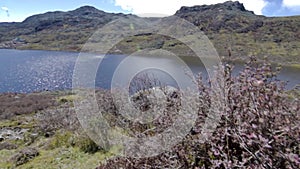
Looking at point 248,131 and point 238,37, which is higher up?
point 238,37

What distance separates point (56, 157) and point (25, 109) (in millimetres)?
22413

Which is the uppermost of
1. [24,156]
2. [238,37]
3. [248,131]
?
[238,37]

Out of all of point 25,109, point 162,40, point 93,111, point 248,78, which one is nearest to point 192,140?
point 248,78

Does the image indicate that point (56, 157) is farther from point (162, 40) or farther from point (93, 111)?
point (162, 40)

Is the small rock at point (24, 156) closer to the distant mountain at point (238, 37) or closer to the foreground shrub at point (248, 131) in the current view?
the foreground shrub at point (248, 131)

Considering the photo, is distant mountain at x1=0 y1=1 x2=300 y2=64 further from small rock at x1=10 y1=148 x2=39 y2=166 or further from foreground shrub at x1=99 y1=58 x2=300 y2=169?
foreground shrub at x1=99 y1=58 x2=300 y2=169

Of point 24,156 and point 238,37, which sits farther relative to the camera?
point 238,37

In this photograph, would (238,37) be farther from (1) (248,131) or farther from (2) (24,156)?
(1) (248,131)

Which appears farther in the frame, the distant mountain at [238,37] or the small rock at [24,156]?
the distant mountain at [238,37]

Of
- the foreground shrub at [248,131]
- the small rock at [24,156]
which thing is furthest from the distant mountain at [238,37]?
the foreground shrub at [248,131]

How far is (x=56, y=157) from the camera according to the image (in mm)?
8602

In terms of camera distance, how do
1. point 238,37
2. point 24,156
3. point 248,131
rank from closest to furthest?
point 248,131
point 24,156
point 238,37

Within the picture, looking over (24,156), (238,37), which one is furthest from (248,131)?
(238,37)

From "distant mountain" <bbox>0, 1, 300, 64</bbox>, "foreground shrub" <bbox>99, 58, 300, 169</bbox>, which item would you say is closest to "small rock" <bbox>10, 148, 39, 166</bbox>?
"foreground shrub" <bbox>99, 58, 300, 169</bbox>
